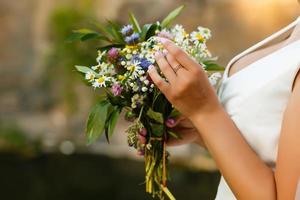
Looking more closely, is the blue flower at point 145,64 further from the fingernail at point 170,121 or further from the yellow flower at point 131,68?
the fingernail at point 170,121

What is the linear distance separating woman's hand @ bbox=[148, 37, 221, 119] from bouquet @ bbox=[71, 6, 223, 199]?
14cm

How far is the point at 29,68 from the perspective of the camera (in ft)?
26.1

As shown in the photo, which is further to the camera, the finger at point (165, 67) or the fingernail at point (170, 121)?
the fingernail at point (170, 121)

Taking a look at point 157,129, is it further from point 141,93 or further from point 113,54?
point 113,54

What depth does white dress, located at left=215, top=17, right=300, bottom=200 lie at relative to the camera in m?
1.15

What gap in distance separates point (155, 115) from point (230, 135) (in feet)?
0.95

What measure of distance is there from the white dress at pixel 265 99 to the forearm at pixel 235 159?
5 cm

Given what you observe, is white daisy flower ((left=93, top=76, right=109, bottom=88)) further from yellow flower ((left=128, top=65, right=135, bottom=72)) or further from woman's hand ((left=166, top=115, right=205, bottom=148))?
woman's hand ((left=166, top=115, right=205, bottom=148))

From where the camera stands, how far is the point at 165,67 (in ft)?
3.89

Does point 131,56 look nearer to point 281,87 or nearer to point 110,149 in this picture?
point 281,87

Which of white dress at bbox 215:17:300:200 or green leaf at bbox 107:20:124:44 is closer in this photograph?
white dress at bbox 215:17:300:200

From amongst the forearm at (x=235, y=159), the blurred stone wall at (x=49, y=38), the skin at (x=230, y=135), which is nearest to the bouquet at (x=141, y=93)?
the skin at (x=230, y=135)

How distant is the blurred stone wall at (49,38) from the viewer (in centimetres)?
682

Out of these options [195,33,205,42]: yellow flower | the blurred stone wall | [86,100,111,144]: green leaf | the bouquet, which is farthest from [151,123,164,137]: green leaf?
the blurred stone wall
